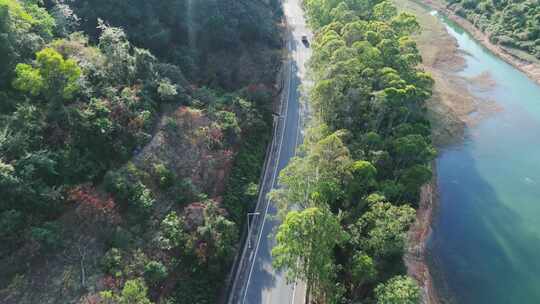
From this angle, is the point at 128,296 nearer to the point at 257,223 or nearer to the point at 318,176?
the point at 257,223

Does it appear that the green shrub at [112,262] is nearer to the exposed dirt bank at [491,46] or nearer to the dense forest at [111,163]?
the dense forest at [111,163]

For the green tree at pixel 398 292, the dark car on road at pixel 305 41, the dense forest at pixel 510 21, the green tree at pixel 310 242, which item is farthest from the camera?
the dense forest at pixel 510 21

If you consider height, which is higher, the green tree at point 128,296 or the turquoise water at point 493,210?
the green tree at point 128,296

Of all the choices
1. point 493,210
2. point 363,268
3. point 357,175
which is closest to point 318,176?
point 357,175

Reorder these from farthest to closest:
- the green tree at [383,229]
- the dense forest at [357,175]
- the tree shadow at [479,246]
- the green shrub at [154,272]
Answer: the tree shadow at [479,246], the green shrub at [154,272], the green tree at [383,229], the dense forest at [357,175]

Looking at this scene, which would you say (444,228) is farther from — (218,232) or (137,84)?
A: (137,84)

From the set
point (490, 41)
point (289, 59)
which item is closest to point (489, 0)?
point (490, 41)

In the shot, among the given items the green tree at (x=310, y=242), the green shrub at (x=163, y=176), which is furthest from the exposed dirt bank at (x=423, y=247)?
the green shrub at (x=163, y=176)
